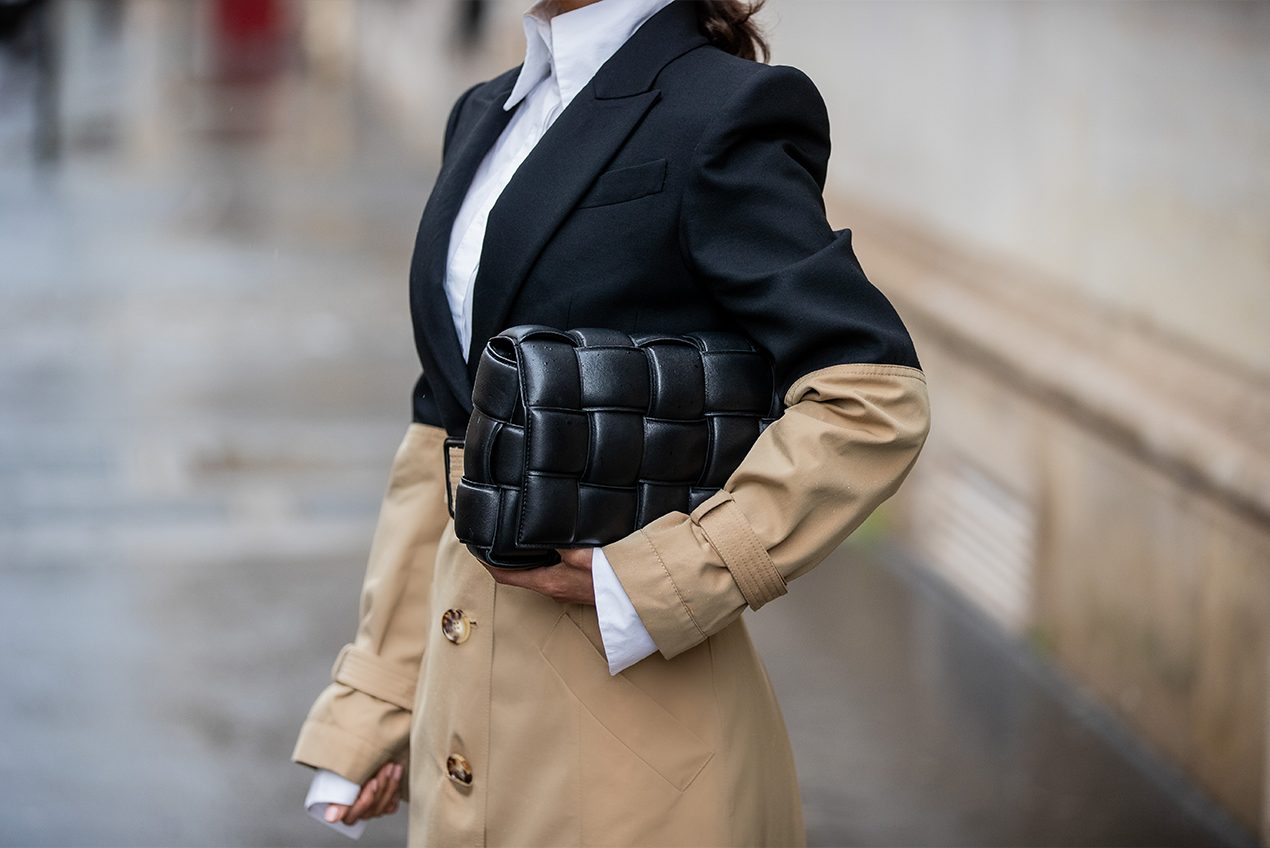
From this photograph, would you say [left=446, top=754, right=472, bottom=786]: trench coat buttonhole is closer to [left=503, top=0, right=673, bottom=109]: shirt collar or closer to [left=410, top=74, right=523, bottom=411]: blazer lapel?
[left=410, top=74, right=523, bottom=411]: blazer lapel

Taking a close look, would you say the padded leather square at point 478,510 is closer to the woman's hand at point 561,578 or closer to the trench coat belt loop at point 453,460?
the woman's hand at point 561,578

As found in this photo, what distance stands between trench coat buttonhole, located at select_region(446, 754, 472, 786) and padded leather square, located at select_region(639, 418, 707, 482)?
1.58 ft

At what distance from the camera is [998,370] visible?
493 cm

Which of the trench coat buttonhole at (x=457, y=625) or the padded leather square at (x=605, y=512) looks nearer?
the padded leather square at (x=605, y=512)

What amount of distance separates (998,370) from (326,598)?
227 centimetres

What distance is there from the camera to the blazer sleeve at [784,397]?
69.6 inches

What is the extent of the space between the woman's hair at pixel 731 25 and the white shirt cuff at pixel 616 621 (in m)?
0.72

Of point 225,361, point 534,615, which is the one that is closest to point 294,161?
point 225,361

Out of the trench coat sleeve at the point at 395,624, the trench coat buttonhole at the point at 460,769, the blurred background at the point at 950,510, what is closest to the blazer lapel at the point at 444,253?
the trench coat sleeve at the point at 395,624

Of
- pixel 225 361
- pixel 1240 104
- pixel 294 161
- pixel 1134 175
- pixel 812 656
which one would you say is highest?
pixel 1240 104

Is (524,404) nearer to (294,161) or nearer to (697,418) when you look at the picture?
(697,418)

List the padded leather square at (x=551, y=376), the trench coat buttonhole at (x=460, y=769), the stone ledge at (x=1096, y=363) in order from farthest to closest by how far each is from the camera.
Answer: the stone ledge at (x=1096, y=363)
the trench coat buttonhole at (x=460, y=769)
the padded leather square at (x=551, y=376)

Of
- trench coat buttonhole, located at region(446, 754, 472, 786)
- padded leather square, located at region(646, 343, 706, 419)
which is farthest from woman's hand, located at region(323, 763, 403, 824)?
padded leather square, located at region(646, 343, 706, 419)

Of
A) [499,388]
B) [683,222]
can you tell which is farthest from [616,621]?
[683,222]
